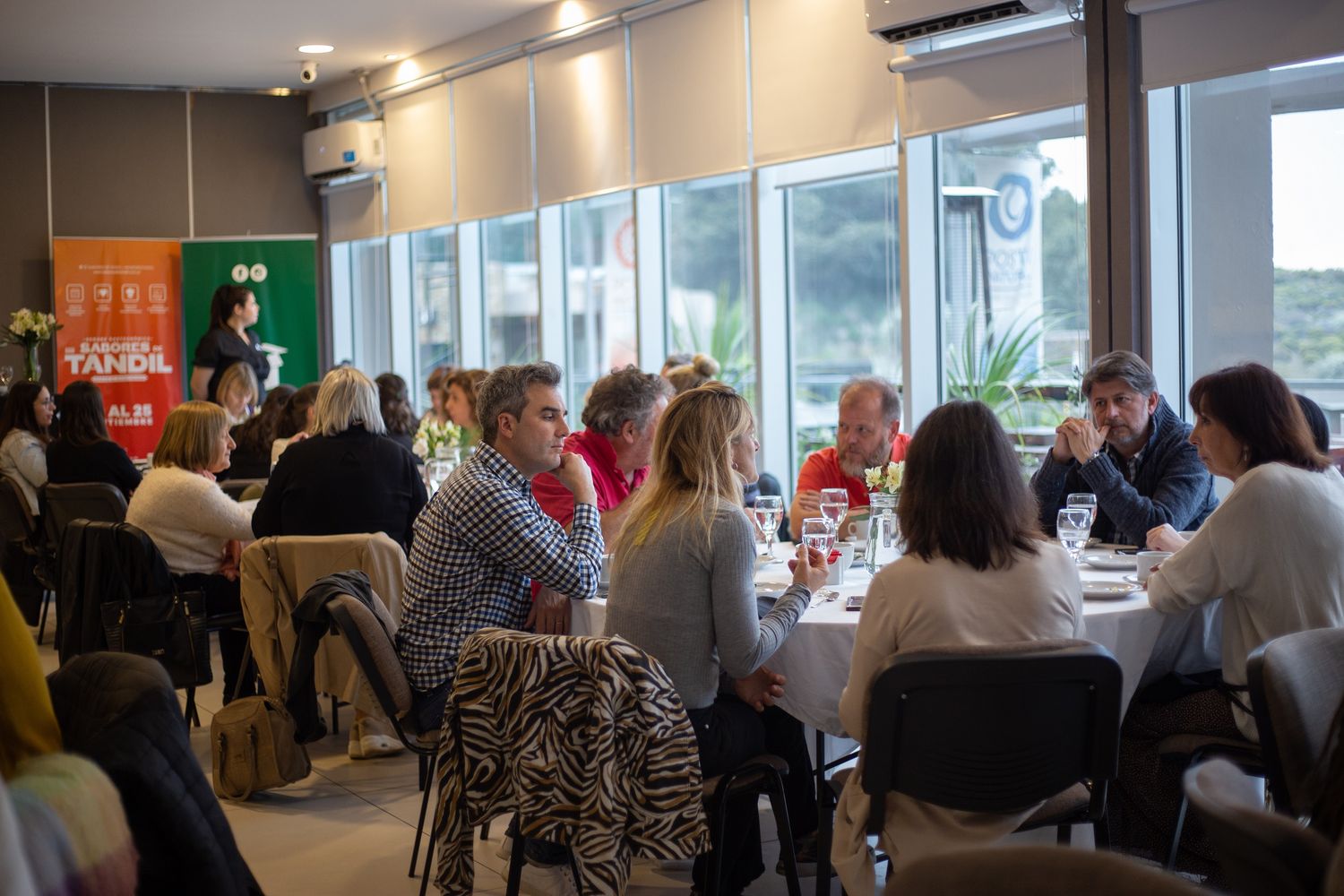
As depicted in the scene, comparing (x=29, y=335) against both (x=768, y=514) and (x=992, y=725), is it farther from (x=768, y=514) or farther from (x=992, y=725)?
(x=992, y=725)

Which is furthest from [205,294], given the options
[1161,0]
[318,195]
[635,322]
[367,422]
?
[1161,0]

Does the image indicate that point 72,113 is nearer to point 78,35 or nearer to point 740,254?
point 78,35

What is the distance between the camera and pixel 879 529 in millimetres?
3578

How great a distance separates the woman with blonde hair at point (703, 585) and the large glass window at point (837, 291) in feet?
12.7

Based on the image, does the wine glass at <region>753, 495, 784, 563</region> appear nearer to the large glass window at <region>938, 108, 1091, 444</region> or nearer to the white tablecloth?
the white tablecloth

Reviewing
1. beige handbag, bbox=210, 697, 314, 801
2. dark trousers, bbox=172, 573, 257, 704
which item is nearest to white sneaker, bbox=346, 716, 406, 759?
dark trousers, bbox=172, 573, 257, 704

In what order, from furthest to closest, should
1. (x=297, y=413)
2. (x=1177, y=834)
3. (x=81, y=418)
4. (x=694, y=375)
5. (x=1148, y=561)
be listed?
(x=81, y=418) → (x=297, y=413) → (x=694, y=375) → (x=1148, y=561) → (x=1177, y=834)

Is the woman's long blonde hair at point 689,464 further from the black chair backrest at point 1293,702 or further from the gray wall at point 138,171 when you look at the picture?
the gray wall at point 138,171

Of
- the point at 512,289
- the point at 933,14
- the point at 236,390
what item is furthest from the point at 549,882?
the point at 512,289

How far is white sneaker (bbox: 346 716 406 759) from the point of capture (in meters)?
4.88

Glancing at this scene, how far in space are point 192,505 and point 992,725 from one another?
140 inches

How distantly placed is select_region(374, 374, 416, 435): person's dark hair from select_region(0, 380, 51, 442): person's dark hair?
78.1 inches

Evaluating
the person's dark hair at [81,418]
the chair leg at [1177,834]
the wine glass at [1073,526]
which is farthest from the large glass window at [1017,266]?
the person's dark hair at [81,418]

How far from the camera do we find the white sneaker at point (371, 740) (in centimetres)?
488
